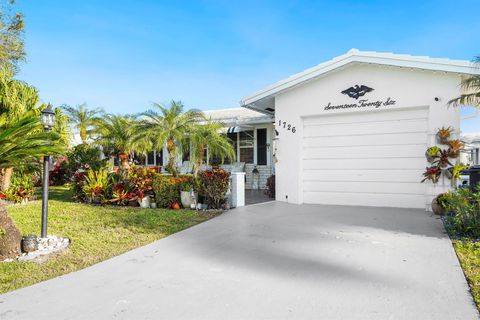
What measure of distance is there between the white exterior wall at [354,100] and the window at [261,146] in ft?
18.4

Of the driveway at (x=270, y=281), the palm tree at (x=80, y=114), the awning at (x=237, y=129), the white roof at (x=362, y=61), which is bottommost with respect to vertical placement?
the driveway at (x=270, y=281)

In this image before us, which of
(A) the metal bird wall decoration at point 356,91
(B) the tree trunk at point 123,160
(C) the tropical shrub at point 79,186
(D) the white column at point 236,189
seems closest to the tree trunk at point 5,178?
(C) the tropical shrub at point 79,186

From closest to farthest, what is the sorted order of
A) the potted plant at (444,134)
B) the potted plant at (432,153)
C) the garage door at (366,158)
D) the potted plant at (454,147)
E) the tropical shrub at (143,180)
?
the potted plant at (454,147) < the potted plant at (444,134) < the potted plant at (432,153) < the garage door at (366,158) < the tropical shrub at (143,180)

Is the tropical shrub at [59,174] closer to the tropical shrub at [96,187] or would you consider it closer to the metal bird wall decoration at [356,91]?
the tropical shrub at [96,187]

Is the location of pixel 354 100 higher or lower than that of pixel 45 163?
higher

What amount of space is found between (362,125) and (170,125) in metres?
6.58

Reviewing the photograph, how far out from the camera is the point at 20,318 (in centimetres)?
348

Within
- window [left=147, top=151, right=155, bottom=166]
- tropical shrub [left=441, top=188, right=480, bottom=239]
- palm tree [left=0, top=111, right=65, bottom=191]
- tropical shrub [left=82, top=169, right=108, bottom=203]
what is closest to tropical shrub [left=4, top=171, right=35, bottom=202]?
tropical shrub [left=82, top=169, right=108, bottom=203]

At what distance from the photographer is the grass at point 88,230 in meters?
4.99

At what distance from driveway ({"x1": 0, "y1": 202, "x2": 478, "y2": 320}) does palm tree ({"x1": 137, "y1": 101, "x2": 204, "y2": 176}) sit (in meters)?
4.89

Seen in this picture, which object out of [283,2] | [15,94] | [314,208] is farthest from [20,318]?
[283,2]

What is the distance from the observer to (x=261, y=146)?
17484mm

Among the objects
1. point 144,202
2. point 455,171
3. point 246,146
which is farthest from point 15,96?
point 455,171

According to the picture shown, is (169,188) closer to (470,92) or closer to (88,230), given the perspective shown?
(88,230)
